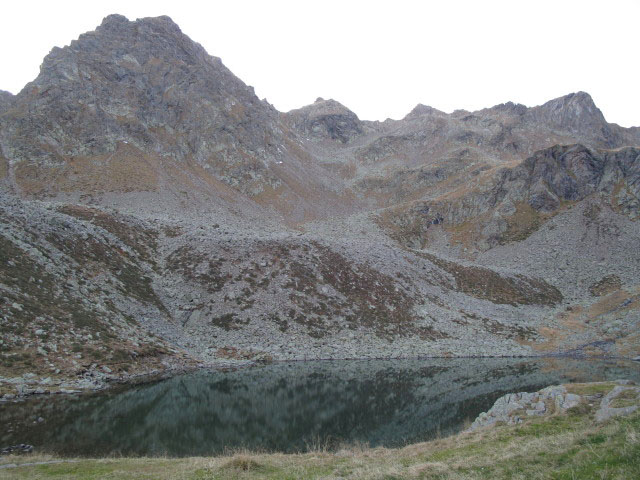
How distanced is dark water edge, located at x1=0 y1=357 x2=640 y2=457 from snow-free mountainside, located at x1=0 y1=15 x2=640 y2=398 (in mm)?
5364

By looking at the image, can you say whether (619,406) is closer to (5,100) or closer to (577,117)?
(5,100)

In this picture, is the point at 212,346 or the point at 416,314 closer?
the point at 212,346

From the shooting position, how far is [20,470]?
1633 cm

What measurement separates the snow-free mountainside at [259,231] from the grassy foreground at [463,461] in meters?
18.4

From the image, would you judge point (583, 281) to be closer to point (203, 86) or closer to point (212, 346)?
point (212, 346)

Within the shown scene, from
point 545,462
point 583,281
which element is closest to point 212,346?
point 545,462

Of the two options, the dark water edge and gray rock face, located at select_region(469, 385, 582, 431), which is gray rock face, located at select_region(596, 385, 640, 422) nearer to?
gray rock face, located at select_region(469, 385, 582, 431)

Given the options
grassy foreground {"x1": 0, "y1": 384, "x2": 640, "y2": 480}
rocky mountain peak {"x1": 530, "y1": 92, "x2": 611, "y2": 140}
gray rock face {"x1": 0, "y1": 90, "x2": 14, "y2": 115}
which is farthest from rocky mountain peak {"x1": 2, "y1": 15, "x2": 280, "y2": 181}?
rocky mountain peak {"x1": 530, "y1": 92, "x2": 611, "y2": 140}

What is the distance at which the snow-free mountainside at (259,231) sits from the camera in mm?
48000

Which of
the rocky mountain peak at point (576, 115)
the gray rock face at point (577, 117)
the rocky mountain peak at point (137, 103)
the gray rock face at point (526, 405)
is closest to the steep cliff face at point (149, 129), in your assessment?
the rocky mountain peak at point (137, 103)

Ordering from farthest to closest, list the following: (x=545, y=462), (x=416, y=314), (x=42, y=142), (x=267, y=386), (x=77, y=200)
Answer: (x=42, y=142) → (x=77, y=200) → (x=416, y=314) → (x=267, y=386) → (x=545, y=462)

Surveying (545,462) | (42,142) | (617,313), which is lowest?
(617,313)

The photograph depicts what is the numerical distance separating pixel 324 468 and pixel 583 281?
326 ft

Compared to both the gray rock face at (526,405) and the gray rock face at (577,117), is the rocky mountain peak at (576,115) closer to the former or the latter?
the gray rock face at (577,117)
